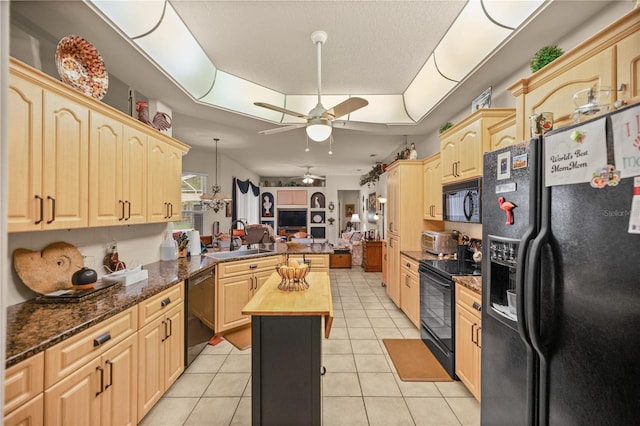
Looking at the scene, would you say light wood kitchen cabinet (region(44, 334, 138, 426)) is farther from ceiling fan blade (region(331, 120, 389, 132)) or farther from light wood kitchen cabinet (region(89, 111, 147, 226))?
ceiling fan blade (region(331, 120, 389, 132))

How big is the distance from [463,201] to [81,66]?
11.4ft

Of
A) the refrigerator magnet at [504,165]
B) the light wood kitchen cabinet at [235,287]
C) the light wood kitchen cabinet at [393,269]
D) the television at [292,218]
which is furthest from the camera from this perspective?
the television at [292,218]

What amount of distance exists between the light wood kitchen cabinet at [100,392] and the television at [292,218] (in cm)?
823

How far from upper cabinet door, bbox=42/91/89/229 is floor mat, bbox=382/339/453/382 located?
9.78 feet

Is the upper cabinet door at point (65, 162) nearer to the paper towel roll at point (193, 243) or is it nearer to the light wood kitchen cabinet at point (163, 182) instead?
the light wood kitchen cabinet at point (163, 182)

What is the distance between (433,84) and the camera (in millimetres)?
3066

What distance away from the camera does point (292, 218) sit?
10023 millimetres

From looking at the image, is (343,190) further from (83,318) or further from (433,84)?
(83,318)

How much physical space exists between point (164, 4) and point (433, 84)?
273 centimetres

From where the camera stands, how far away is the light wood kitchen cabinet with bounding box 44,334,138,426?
125cm

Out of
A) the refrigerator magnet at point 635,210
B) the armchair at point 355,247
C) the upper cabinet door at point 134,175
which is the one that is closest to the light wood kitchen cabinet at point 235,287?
the upper cabinet door at point 134,175

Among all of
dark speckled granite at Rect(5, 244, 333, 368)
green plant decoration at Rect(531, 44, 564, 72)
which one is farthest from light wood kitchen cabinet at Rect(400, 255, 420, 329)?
dark speckled granite at Rect(5, 244, 333, 368)

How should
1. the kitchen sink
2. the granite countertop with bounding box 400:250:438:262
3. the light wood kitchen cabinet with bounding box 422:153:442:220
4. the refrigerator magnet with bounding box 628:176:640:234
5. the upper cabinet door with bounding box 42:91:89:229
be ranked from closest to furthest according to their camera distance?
the refrigerator magnet with bounding box 628:176:640:234 → the upper cabinet door with bounding box 42:91:89:229 → the granite countertop with bounding box 400:250:438:262 → the light wood kitchen cabinet with bounding box 422:153:442:220 → the kitchen sink

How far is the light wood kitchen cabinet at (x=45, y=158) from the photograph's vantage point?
138cm
